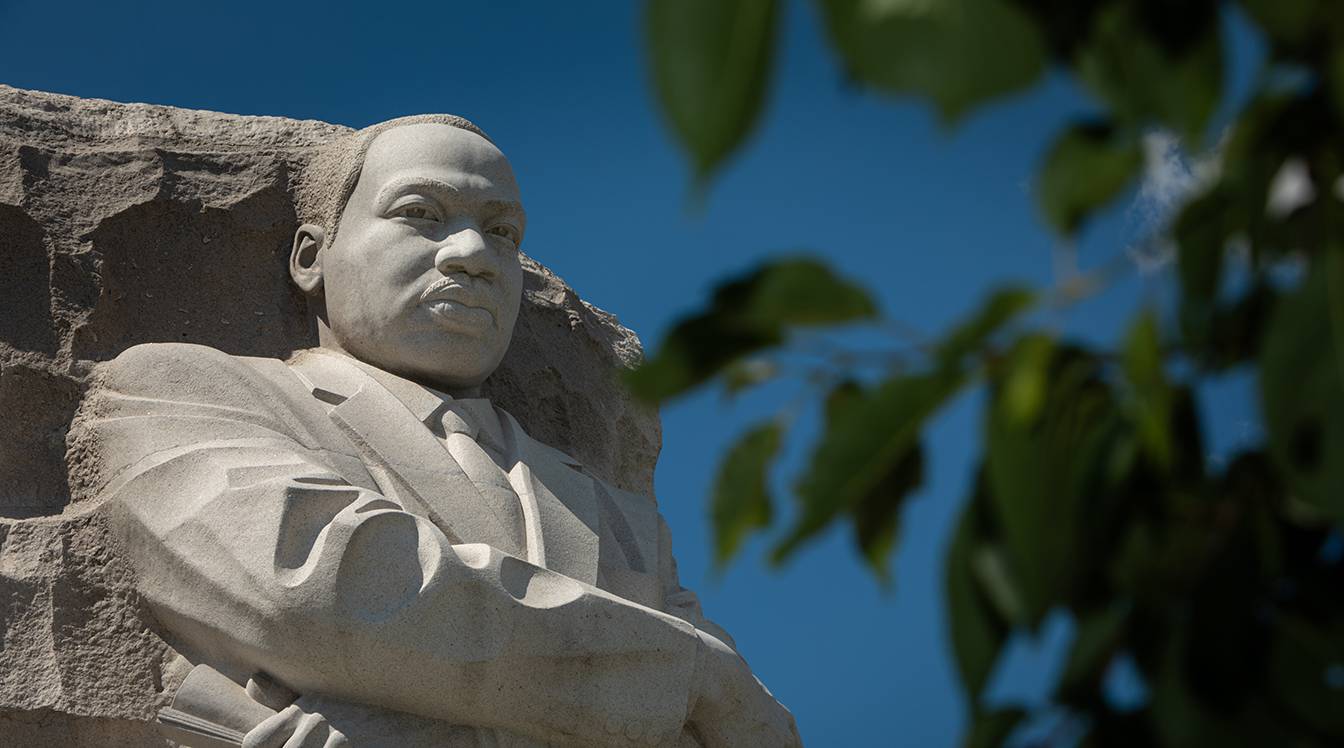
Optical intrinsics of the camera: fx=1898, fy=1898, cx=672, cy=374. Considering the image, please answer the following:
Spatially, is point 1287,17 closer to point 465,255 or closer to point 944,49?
point 944,49

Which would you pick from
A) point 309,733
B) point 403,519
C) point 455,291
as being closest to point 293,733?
point 309,733

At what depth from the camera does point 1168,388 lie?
1.14 metres

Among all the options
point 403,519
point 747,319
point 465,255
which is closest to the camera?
point 747,319

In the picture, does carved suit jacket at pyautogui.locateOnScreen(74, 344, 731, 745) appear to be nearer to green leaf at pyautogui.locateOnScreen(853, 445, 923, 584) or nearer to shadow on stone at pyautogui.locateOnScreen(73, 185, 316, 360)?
shadow on stone at pyautogui.locateOnScreen(73, 185, 316, 360)

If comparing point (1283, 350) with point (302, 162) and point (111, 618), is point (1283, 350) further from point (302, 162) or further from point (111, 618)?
point (302, 162)

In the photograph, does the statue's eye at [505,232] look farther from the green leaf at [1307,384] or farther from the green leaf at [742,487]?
the green leaf at [1307,384]

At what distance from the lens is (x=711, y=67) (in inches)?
42.4

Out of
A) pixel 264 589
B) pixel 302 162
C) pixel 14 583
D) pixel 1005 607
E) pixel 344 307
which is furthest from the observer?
pixel 302 162

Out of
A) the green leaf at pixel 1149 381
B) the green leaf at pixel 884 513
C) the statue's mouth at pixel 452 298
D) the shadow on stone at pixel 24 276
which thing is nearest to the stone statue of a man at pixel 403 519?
the statue's mouth at pixel 452 298

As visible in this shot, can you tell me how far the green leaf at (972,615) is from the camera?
3.95 feet

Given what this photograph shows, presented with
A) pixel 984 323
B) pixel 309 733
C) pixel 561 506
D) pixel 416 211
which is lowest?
pixel 309 733

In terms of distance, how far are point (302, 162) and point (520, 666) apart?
170 centimetres

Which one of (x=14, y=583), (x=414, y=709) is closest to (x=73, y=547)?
(x=14, y=583)

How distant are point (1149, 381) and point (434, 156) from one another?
11.6 feet
